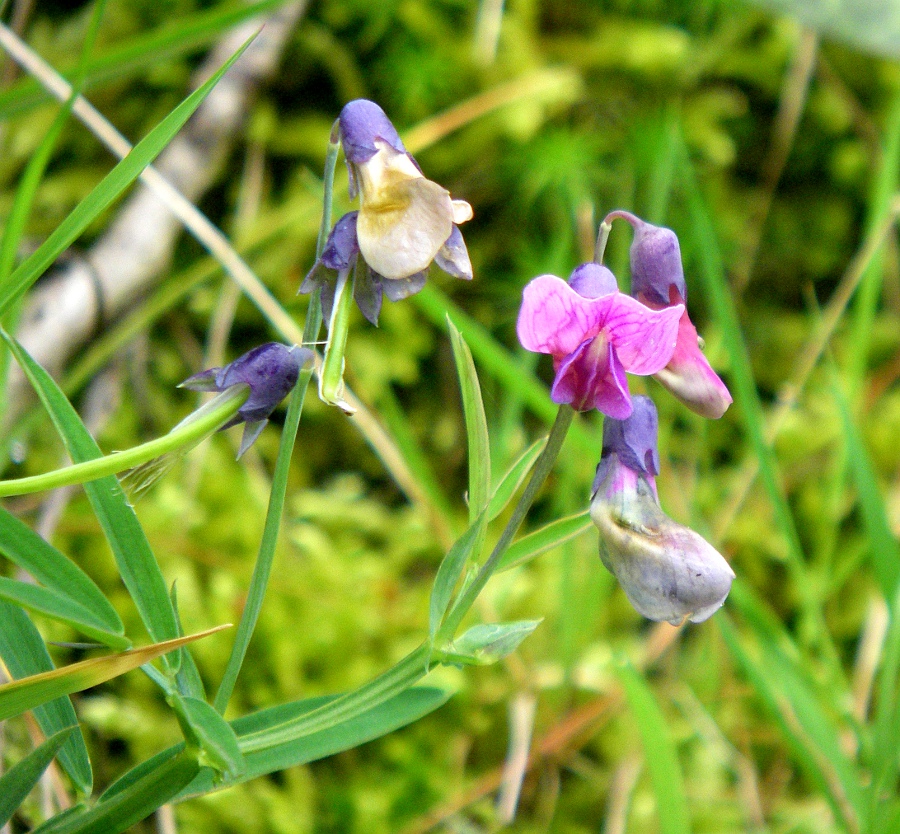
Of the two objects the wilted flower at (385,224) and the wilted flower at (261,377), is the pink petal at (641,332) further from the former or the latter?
the wilted flower at (261,377)

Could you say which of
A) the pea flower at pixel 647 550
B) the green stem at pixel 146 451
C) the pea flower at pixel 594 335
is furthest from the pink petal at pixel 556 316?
the green stem at pixel 146 451

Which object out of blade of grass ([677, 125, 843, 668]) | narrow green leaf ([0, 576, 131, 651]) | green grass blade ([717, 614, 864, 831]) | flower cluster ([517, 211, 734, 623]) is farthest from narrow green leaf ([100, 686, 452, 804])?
blade of grass ([677, 125, 843, 668])

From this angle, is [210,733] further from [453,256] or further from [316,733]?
[453,256]

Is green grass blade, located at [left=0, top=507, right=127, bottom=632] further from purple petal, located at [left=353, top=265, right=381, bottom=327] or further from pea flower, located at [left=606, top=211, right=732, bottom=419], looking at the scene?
pea flower, located at [left=606, top=211, right=732, bottom=419]

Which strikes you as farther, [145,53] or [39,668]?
[145,53]

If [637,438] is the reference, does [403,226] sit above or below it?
above

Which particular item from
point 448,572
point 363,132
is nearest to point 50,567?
point 448,572

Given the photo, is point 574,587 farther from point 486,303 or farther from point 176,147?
point 176,147
